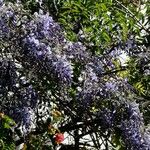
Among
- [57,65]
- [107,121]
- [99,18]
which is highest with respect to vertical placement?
[99,18]

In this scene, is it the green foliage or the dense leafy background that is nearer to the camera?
the dense leafy background

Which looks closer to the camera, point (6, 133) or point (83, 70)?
point (83, 70)

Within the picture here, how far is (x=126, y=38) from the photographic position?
17.4 ft

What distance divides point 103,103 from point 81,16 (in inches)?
47.8

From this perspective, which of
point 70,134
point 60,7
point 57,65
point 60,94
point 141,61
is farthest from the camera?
point 70,134

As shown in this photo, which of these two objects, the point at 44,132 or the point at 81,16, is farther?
the point at 44,132

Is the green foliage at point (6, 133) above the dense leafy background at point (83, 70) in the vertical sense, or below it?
below

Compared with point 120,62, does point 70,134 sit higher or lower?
lower

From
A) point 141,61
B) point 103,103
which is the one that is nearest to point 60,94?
point 103,103

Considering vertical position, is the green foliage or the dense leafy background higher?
the dense leafy background

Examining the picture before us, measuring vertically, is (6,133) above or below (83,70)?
below

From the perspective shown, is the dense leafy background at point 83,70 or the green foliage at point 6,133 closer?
the dense leafy background at point 83,70

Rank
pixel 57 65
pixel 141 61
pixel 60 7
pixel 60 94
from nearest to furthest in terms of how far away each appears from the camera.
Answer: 1. pixel 57 65
2. pixel 60 94
3. pixel 141 61
4. pixel 60 7

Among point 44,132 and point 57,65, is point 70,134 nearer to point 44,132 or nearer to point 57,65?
point 44,132
